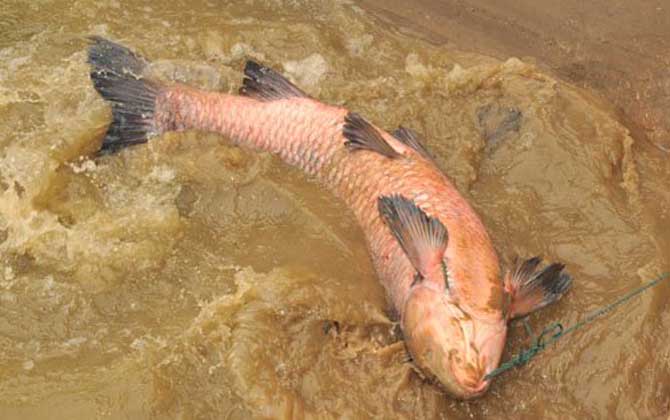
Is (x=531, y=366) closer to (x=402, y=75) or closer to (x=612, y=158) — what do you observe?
(x=612, y=158)

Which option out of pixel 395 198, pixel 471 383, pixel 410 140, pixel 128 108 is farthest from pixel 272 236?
pixel 471 383

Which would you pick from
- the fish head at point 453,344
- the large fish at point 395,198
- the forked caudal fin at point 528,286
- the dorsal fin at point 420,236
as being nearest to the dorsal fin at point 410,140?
the large fish at point 395,198

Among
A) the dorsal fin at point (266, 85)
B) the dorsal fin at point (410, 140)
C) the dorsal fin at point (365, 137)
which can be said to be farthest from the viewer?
the dorsal fin at point (266, 85)

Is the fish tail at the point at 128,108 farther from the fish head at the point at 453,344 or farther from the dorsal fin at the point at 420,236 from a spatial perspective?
the fish head at the point at 453,344

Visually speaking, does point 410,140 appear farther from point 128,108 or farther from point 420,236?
point 128,108

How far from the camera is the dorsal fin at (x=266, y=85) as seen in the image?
4.86 m

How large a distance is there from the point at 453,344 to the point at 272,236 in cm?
158

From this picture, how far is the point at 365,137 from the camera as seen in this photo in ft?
14.5

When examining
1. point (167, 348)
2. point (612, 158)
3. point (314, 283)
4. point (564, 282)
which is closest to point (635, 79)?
point (612, 158)

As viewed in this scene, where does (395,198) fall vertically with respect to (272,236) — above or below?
above

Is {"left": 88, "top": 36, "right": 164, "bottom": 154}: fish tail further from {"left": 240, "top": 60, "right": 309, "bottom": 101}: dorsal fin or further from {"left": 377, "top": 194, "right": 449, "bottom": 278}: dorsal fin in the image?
{"left": 377, "top": 194, "right": 449, "bottom": 278}: dorsal fin

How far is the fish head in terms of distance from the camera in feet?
11.3

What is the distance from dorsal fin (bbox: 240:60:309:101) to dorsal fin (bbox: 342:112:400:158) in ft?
1.92

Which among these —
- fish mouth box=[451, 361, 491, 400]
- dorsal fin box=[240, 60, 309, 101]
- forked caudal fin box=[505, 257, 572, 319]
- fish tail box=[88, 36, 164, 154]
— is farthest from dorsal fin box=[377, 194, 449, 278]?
fish tail box=[88, 36, 164, 154]
